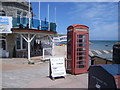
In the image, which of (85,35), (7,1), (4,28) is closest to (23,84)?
(85,35)

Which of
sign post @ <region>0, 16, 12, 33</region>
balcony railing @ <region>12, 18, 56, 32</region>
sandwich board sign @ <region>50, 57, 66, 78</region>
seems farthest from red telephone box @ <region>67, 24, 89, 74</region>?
sign post @ <region>0, 16, 12, 33</region>

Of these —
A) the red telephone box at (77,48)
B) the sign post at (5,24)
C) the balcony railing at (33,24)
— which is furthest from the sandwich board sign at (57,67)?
the sign post at (5,24)

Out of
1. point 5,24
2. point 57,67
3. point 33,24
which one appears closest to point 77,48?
point 57,67

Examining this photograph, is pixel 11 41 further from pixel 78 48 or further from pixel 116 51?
pixel 116 51

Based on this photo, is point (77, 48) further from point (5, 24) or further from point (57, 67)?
point (5, 24)

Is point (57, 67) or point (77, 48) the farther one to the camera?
point (77, 48)

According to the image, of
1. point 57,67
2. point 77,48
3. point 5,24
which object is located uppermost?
point 5,24

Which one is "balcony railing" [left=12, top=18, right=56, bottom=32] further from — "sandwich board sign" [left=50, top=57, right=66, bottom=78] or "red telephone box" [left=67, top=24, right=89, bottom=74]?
"sandwich board sign" [left=50, top=57, right=66, bottom=78]

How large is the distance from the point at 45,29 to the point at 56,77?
725 cm

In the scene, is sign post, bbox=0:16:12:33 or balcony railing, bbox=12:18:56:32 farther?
balcony railing, bbox=12:18:56:32

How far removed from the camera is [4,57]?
11.9 metres

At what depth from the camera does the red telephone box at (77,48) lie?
5.86 metres

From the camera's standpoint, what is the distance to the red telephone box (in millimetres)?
5859

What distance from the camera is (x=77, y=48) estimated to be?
5941mm
